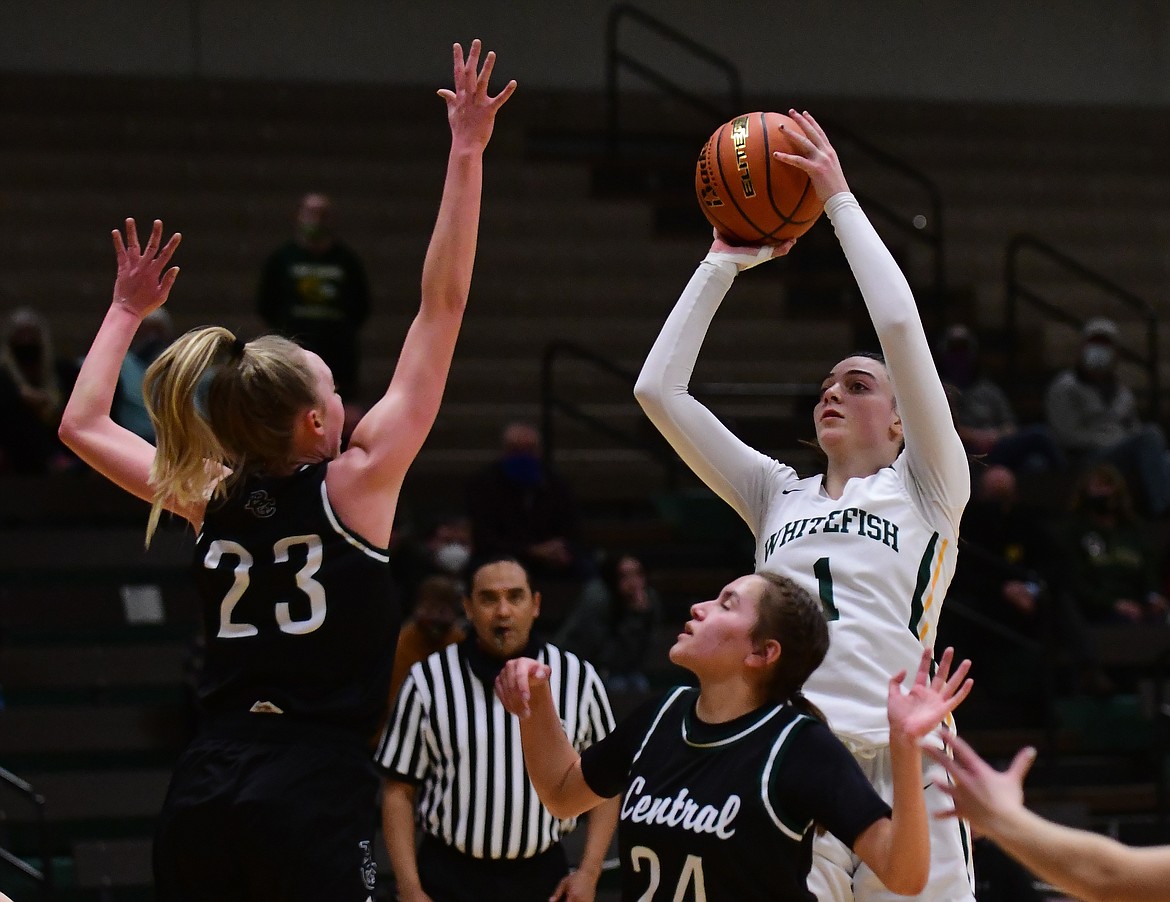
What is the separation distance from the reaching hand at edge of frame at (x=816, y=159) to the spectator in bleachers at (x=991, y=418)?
22.7 feet

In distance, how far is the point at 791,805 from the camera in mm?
2916

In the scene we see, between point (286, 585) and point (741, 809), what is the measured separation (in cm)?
85

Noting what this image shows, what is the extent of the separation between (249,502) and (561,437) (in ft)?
29.1

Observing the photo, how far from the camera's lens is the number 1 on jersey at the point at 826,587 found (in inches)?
144

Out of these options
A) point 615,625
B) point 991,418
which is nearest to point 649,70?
point 991,418

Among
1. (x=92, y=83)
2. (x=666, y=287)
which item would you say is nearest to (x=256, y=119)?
(x=92, y=83)

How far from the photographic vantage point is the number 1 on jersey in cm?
365

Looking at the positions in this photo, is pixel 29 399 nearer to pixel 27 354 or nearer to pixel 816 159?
pixel 27 354

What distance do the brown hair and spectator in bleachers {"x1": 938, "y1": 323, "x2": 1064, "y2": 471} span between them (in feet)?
26.2

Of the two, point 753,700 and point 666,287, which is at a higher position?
point 666,287

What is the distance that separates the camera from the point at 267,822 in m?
2.93

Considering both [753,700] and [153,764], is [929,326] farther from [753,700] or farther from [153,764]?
[753,700]

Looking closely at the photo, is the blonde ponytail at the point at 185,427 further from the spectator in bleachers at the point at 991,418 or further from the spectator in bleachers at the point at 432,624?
the spectator in bleachers at the point at 991,418

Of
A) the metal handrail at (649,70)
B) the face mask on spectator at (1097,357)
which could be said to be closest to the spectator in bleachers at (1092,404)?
the face mask on spectator at (1097,357)
